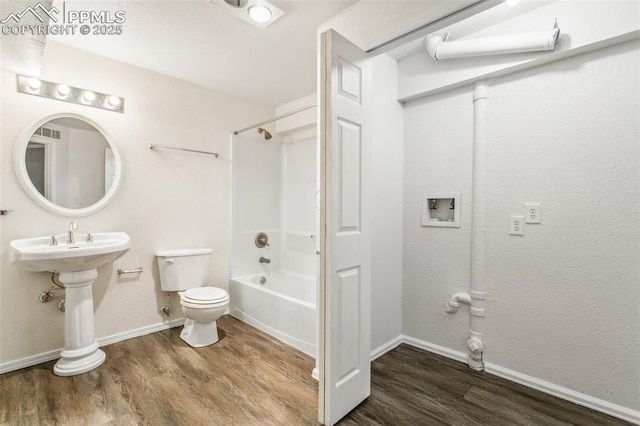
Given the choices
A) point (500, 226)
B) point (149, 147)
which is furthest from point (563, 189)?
point (149, 147)

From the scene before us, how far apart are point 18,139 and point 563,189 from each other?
3.69 m

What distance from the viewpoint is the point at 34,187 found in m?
2.07

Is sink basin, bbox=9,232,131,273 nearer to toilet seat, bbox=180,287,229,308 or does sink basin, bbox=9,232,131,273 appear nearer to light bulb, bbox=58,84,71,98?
toilet seat, bbox=180,287,229,308

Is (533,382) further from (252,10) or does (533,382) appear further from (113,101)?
(113,101)

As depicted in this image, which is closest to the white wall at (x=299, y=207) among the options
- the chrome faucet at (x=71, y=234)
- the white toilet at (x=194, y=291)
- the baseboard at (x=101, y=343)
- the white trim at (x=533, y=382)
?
the white toilet at (x=194, y=291)

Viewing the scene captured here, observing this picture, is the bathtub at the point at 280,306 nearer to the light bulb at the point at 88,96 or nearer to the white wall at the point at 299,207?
the white wall at the point at 299,207

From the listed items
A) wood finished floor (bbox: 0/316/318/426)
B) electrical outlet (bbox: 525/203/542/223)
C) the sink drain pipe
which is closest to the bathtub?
wood finished floor (bbox: 0/316/318/426)

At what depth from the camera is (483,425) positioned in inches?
60.9

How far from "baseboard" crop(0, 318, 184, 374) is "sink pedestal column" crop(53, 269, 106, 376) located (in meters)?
0.15

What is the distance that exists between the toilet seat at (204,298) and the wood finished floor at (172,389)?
1.23ft

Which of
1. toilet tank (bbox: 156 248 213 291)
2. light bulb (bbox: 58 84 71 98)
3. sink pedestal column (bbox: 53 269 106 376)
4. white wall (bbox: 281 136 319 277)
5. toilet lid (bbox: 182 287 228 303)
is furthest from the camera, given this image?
white wall (bbox: 281 136 319 277)

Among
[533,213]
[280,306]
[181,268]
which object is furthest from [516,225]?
[181,268]

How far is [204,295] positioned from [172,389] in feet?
2.45

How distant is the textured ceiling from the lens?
177 centimetres
